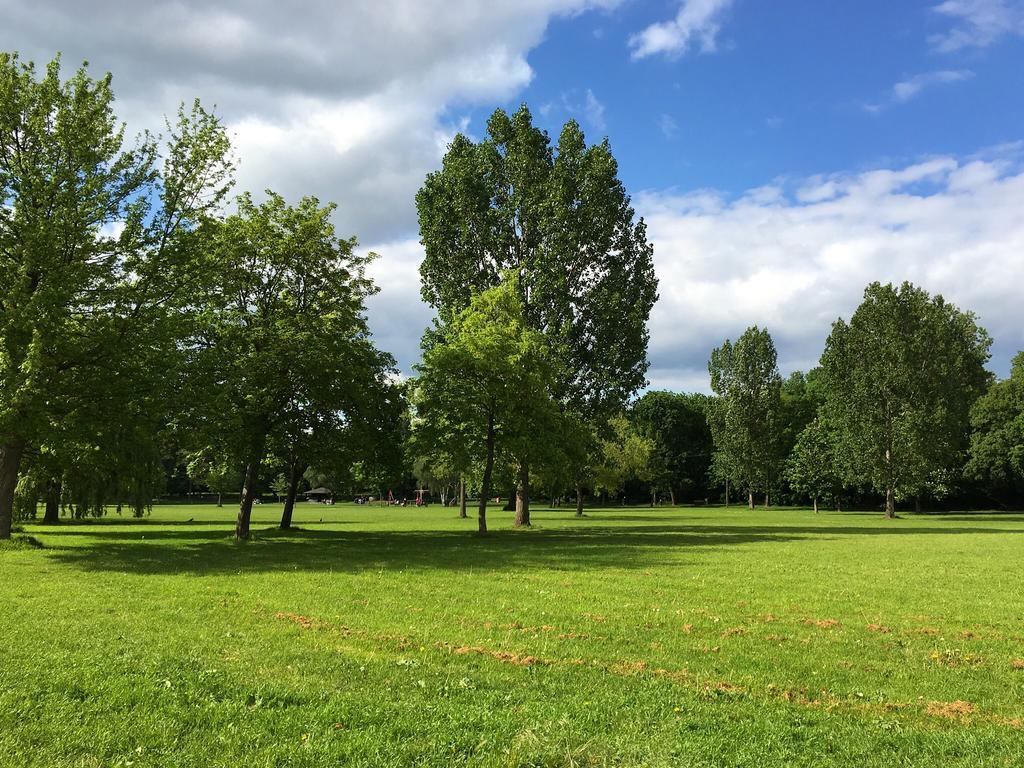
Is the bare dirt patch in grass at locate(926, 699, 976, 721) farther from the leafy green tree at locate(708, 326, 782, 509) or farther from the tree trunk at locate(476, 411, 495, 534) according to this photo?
the leafy green tree at locate(708, 326, 782, 509)

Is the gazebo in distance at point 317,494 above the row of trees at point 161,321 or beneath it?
beneath

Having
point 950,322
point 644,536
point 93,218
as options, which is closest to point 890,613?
point 644,536

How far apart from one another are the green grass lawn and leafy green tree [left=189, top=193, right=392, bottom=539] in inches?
352

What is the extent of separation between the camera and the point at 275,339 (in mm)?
26766

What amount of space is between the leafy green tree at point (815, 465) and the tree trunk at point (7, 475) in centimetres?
7000

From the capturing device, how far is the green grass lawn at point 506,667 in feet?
18.6

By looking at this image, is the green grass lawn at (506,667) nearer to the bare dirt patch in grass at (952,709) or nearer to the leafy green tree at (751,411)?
the bare dirt patch in grass at (952,709)

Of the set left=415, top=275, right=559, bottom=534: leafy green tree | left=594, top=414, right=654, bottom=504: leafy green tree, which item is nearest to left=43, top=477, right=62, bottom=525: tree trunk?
left=415, top=275, right=559, bottom=534: leafy green tree

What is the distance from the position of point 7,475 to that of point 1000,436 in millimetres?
85168

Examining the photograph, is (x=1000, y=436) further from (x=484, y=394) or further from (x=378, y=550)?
(x=378, y=550)

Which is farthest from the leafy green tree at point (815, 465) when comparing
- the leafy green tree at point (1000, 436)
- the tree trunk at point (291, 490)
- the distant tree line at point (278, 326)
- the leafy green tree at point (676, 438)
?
the tree trunk at point (291, 490)

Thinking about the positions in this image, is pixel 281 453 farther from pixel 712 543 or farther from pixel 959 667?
pixel 959 667

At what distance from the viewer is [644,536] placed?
3164cm

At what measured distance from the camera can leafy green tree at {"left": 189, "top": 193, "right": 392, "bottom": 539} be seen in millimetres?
25453
